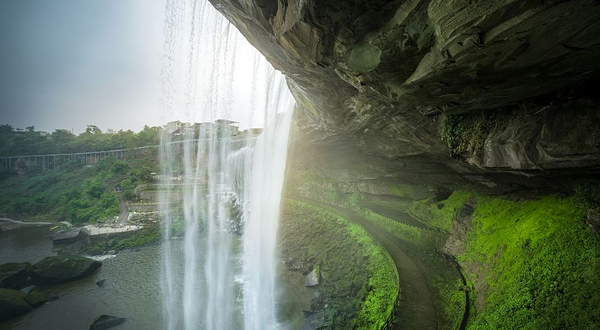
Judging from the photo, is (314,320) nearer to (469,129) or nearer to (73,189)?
(469,129)

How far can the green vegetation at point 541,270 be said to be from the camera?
6180mm

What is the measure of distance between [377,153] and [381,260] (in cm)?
625

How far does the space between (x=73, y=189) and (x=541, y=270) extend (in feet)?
169

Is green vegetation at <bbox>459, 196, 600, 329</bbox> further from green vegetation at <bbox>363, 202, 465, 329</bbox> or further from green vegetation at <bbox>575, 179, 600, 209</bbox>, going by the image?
green vegetation at <bbox>363, 202, 465, 329</bbox>

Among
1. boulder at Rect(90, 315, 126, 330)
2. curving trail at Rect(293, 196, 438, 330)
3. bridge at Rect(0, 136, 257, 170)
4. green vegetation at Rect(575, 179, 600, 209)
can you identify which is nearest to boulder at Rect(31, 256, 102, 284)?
boulder at Rect(90, 315, 126, 330)

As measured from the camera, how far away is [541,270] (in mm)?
7430

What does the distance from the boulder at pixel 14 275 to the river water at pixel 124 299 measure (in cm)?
253

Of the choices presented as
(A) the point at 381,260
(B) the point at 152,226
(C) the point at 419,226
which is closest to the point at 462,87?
(A) the point at 381,260

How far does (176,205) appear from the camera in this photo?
1249 inches

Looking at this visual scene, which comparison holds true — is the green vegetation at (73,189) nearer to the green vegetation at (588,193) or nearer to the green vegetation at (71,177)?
the green vegetation at (71,177)

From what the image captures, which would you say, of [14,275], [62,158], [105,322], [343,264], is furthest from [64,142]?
[343,264]

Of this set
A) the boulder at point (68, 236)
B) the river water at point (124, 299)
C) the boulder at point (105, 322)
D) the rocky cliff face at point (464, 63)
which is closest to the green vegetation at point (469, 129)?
the rocky cliff face at point (464, 63)

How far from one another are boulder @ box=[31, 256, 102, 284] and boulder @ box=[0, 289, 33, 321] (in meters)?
2.50

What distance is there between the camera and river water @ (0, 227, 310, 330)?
1378 centimetres
